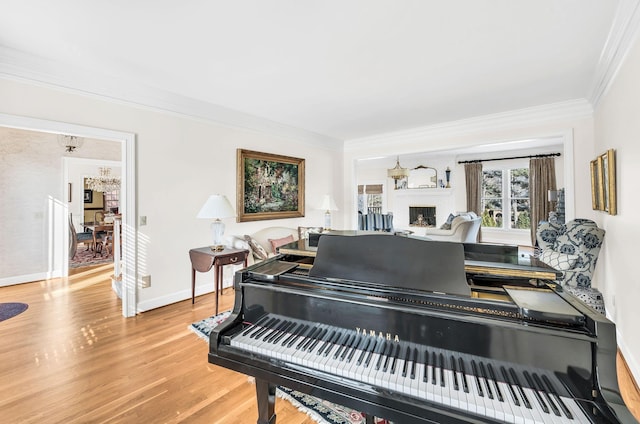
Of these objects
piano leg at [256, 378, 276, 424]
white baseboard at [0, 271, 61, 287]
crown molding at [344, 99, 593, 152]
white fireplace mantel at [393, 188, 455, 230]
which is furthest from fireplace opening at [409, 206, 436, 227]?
white baseboard at [0, 271, 61, 287]

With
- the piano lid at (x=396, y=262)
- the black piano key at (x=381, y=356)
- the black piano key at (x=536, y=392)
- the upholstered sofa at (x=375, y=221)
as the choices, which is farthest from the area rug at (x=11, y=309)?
the upholstered sofa at (x=375, y=221)

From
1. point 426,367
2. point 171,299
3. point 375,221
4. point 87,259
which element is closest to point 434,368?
point 426,367

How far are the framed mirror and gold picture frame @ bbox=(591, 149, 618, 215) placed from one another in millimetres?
4893

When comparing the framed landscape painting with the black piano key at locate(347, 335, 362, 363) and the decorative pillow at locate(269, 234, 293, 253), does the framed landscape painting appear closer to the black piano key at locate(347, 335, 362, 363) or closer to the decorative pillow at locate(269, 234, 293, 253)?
the decorative pillow at locate(269, 234, 293, 253)

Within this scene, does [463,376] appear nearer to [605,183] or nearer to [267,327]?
[267,327]

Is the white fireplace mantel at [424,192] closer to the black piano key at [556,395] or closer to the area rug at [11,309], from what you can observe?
the black piano key at [556,395]

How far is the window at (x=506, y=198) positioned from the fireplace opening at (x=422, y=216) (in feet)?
4.31

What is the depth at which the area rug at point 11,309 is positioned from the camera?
305cm

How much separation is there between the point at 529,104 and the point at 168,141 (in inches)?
177

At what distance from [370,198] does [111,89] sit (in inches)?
304

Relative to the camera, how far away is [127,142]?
2.99 m

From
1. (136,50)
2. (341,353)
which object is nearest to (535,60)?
(341,353)

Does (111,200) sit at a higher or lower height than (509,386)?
higher

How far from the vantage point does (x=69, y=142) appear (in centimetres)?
452
